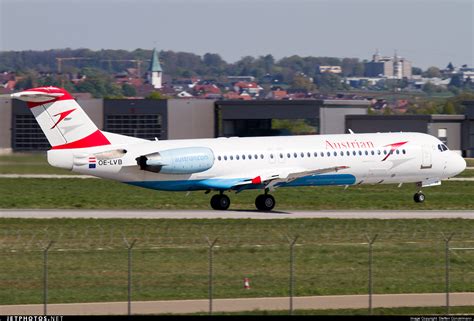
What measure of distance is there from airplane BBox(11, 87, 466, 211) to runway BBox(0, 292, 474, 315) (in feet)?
67.4

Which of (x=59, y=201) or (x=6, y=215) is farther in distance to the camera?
(x=59, y=201)

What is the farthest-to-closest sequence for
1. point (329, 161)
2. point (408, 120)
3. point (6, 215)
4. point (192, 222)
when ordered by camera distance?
point (408, 120)
point (329, 161)
point (6, 215)
point (192, 222)

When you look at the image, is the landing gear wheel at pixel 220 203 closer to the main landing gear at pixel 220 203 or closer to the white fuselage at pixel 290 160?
the main landing gear at pixel 220 203

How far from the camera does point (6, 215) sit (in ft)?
148

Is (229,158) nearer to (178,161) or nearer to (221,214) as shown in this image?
(178,161)

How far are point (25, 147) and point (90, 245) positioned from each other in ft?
Result: 200

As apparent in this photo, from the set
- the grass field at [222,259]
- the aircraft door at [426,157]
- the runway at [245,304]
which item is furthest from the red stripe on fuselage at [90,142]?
the runway at [245,304]

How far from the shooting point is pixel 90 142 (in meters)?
46.0

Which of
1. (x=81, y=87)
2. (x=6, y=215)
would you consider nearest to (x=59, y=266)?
(x=6, y=215)

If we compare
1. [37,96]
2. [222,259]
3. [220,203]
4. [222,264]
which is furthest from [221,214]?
[222,264]

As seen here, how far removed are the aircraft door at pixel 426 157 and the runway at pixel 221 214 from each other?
390 centimetres

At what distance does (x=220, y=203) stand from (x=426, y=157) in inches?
422

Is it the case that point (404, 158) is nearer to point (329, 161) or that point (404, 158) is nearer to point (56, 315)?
point (329, 161)

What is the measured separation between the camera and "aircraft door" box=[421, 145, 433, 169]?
169 ft
